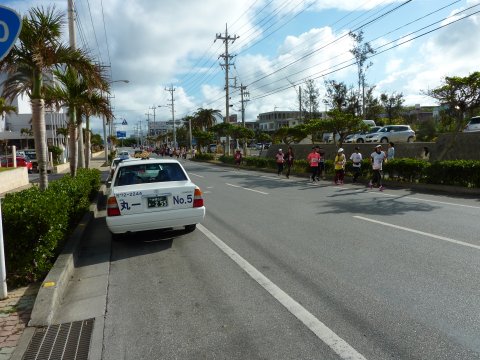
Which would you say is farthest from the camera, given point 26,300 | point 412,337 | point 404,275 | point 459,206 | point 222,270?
point 459,206

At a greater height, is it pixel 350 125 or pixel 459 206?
pixel 350 125

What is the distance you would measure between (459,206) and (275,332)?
29.2 ft

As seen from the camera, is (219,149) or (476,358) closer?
(476,358)

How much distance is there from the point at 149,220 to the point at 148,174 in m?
1.44

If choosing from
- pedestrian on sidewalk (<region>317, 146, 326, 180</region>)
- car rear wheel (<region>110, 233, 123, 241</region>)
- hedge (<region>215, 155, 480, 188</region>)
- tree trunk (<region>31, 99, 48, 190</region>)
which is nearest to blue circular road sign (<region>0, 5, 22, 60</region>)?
car rear wheel (<region>110, 233, 123, 241</region>)

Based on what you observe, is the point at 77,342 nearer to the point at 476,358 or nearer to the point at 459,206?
the point at 476,358

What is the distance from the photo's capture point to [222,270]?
5543 mm

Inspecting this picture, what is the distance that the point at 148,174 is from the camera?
7.92 metres

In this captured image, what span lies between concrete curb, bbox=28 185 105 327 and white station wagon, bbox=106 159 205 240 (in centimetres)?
80

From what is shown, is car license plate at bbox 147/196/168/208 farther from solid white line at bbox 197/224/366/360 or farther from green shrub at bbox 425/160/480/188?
green shrub at bbox 425/160/480/188

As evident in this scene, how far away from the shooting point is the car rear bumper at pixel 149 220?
6.65 metres

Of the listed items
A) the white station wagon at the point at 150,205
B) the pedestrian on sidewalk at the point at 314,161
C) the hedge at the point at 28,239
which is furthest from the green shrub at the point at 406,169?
the hedge at the point at 28,239

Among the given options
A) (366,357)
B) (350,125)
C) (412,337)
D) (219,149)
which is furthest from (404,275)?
(219,149)

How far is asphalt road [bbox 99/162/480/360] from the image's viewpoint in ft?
11.3
